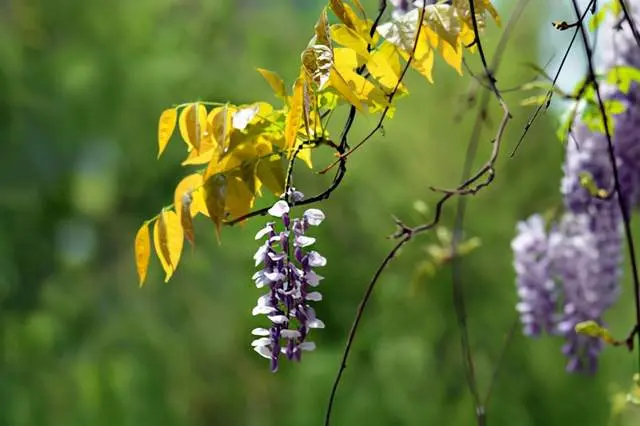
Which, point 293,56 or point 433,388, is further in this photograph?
point 293,56

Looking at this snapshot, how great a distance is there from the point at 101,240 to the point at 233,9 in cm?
128

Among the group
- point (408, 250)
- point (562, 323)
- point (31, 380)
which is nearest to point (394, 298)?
point (408, 250)

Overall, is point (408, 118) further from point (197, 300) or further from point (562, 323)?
point (562, 323)

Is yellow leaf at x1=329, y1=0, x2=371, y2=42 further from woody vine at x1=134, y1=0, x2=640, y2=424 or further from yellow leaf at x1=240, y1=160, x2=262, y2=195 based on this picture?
yellow leaf at x1=240, y1=160, x2=262, y2=195

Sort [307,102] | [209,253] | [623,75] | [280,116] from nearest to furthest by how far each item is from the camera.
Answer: [307,102] < [280,116] < [623,75] < [209,253]

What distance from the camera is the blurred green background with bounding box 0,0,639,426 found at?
435cm

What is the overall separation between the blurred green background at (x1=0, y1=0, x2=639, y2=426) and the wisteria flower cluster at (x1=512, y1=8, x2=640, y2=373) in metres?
2.30

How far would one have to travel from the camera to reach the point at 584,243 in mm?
1669

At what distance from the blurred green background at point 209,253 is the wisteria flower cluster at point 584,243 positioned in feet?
7.56

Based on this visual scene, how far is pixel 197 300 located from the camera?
15.3ft

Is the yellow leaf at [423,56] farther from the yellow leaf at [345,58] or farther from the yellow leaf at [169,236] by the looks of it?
the yellow leaf at [169,236]

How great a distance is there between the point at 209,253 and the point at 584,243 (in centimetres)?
312

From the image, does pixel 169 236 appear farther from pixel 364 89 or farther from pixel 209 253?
pixel 209 253

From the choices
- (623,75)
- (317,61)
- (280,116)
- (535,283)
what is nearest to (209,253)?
(535,283)
